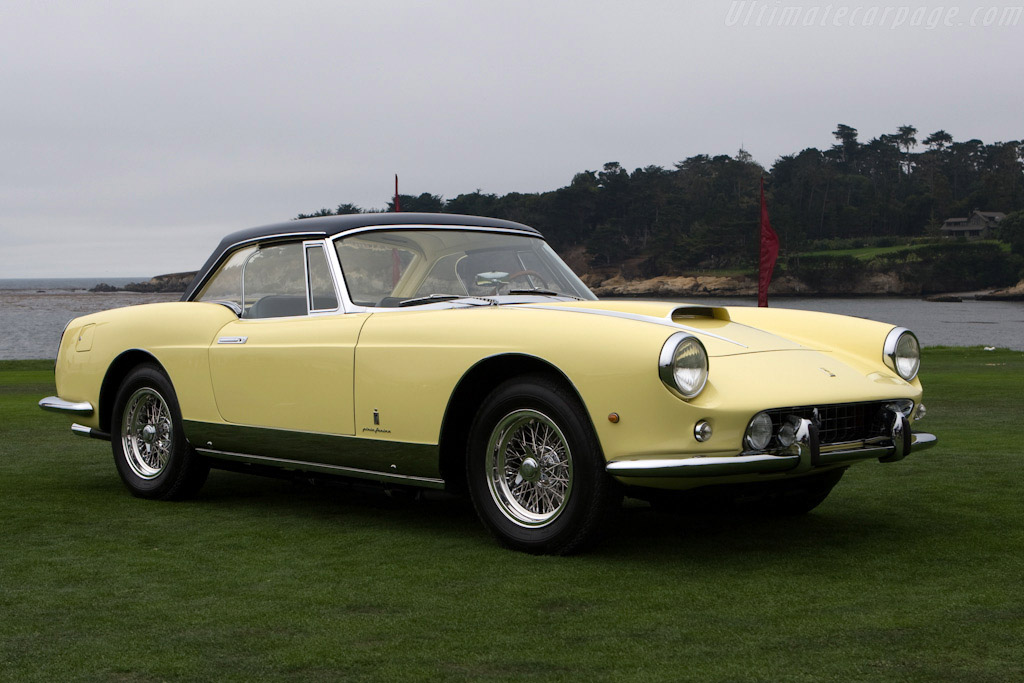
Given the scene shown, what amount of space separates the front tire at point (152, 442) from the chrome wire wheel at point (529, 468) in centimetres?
228

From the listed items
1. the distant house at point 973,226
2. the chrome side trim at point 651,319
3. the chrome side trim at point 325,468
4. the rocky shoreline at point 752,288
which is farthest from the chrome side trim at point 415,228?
the distant house at point 973,226

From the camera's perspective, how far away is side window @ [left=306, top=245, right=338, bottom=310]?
5.63 m

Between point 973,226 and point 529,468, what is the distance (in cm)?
14641

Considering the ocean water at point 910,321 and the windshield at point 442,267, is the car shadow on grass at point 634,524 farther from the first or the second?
the ocean water at point 910,321

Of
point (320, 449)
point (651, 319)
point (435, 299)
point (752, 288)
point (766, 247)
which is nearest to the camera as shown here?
point (651, 319)

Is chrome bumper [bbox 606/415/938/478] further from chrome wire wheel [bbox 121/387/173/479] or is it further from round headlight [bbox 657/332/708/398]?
chrome wire wheel [bbox 121/387/173/479]

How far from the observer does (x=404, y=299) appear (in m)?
5.50

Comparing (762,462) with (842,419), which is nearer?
(762,462)

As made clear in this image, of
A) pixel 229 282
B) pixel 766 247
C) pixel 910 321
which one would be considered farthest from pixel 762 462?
pixel 910 321

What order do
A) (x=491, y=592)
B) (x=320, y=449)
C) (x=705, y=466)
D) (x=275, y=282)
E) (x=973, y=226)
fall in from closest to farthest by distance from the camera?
(x=491, y=592) → (x=705, y=466) → (x=320, y=449) → (x=275, y=282) → (x=973, y=226)

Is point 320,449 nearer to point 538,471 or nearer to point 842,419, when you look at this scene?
point 538,471

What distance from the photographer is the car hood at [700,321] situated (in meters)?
4.61

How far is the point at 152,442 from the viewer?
643 cm

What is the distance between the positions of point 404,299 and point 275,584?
182cm
